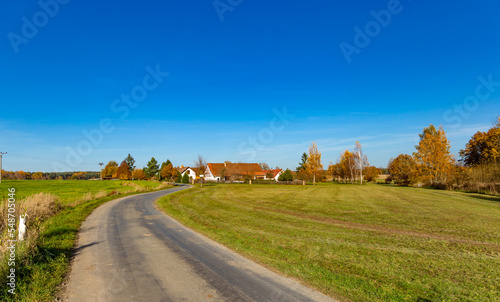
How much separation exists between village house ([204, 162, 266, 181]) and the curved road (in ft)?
223

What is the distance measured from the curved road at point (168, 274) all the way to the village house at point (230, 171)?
223ft

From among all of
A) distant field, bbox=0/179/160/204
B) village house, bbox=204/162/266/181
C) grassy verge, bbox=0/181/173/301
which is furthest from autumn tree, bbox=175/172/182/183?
grassy verge, bbox=0/181/173/301

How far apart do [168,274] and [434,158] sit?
5775 centimetres

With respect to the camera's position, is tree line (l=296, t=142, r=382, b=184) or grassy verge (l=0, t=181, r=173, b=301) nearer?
grassy verge (l=0, t=181, r=173, b=301)

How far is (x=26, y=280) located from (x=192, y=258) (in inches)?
149

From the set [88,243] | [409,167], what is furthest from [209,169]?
[88,243]

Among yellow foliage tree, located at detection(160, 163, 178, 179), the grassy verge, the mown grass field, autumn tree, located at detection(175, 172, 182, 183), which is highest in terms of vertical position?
yellow foliage tree, located at detection(160, 163, 178, 179)

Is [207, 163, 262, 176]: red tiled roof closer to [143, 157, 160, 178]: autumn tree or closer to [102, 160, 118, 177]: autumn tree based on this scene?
[143, 157, 160, 178]: autumn tree

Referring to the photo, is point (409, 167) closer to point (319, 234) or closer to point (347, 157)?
point (347, 157)

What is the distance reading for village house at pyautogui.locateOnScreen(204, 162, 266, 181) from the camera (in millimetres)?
80469

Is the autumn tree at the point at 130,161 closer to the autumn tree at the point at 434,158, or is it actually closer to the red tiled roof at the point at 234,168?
the red tiled roof at the point at 234,168

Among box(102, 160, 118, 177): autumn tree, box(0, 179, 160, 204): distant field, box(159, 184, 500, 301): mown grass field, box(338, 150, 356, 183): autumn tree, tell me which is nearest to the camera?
box(159, 184, 500, 301): mown grass field

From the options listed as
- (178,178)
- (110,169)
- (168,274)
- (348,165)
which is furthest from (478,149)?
(110,169)

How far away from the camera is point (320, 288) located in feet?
17.6
